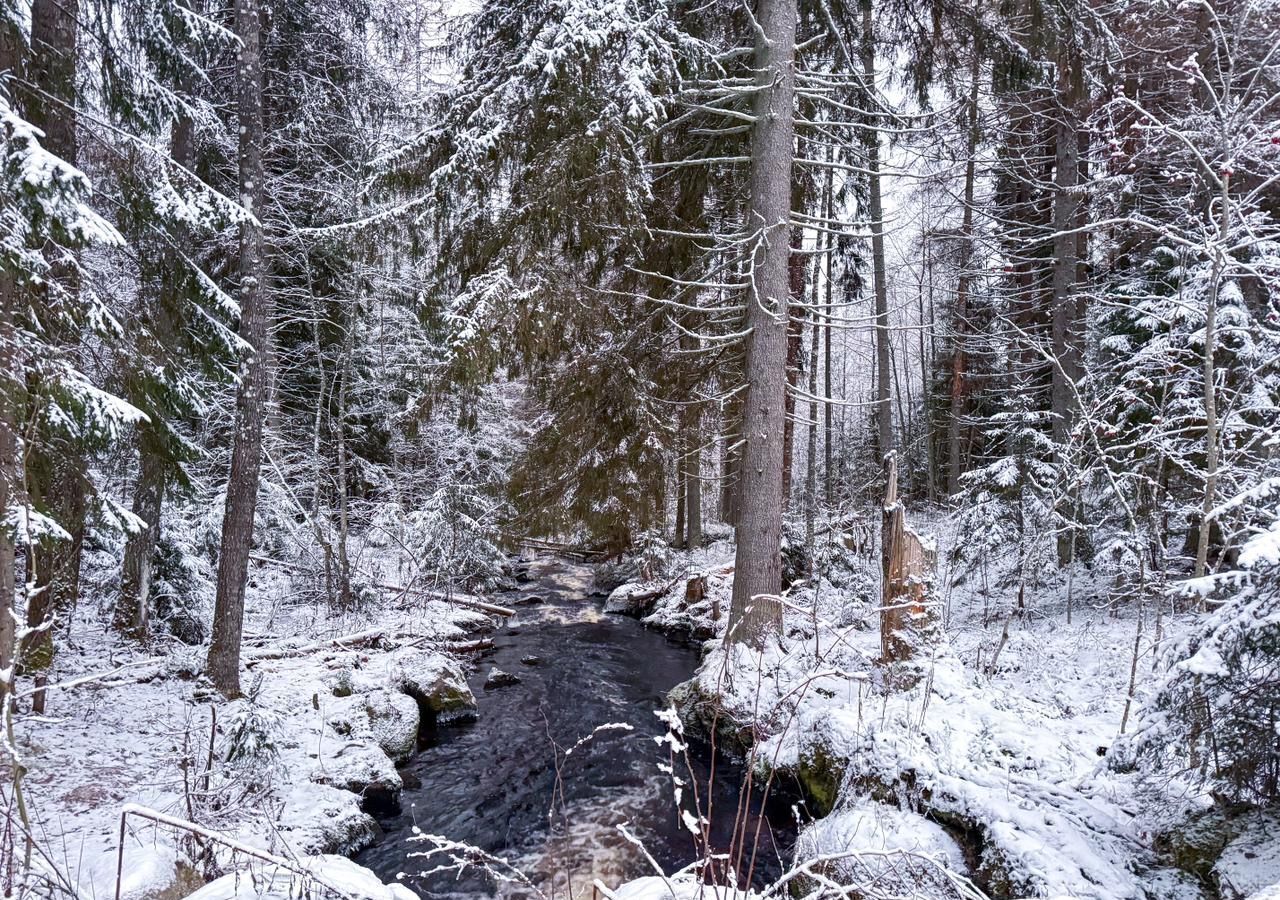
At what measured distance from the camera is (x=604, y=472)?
9180 mm

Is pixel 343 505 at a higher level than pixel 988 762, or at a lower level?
higher

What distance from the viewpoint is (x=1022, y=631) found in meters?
8.70

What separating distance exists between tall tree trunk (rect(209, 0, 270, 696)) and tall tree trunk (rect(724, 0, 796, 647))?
5.53 meters

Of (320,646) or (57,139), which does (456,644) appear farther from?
(57,139)

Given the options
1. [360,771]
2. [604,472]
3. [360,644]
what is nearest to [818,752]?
[360,771]

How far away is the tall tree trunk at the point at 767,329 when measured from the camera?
24.5ft

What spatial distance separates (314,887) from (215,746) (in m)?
3.70

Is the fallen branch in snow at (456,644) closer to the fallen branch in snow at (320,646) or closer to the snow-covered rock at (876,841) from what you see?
the fallen branch in snow at (320,646)

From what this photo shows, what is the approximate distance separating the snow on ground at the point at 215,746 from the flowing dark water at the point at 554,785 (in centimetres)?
43

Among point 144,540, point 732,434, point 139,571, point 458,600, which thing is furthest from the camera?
point 458,600

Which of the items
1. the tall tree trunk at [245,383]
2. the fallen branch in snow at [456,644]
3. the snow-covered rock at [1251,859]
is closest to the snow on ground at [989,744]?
the snow-covered rock at [1251,859]

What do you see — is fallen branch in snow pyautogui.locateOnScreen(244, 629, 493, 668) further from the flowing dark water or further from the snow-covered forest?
the flowing dark water

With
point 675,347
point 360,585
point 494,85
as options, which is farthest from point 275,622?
point 494,85

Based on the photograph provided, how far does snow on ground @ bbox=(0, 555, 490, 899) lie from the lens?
13.6 ft
